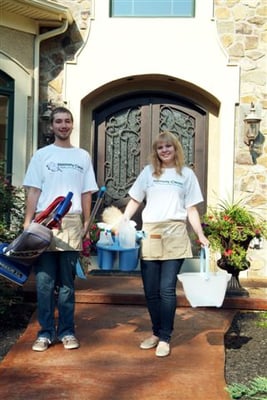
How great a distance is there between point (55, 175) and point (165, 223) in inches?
32.5

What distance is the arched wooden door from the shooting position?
286 inches

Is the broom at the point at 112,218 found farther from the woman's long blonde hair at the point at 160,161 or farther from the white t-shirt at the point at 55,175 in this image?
the woman's long blonde hair at the point at 160,161

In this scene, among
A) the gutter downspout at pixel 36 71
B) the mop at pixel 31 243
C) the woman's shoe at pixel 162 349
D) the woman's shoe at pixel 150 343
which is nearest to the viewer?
the mop at pixel 31 243

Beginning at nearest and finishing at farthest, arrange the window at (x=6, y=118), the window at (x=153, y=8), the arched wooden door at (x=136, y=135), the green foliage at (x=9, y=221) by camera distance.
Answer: the green foliage at (x=9, y=221) → the window at (x=6, y=118) → the window at (x=153, y=8) → the arched wooden door at (x=136, y=135)

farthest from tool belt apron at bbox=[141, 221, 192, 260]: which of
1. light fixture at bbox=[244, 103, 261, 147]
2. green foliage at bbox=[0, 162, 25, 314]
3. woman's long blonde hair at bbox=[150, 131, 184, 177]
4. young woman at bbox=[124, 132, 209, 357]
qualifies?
light fixture at bbox=[244, 103, 261, 147]

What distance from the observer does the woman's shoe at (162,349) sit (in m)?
3.78

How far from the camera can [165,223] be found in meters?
3.72

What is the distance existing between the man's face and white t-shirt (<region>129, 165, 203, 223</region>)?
623 millimetres

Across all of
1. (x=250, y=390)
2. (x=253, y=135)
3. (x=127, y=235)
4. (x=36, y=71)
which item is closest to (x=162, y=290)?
(x=127, y=235)

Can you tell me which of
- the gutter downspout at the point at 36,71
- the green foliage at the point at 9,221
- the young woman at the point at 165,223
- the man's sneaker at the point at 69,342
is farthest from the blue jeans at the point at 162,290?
the gutter downspout at the point at 36,71

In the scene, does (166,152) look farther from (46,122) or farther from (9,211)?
(46,122)

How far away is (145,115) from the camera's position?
728 centimetres

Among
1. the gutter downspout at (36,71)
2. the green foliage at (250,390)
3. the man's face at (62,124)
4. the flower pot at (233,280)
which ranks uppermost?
the gutter downspout at (36,71)

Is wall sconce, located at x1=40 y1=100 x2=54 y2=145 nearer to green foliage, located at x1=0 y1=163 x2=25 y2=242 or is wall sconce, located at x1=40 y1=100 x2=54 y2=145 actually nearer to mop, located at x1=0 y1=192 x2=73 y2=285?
green foliage, located at x1=0 y1=163 x2=25 y2=242
